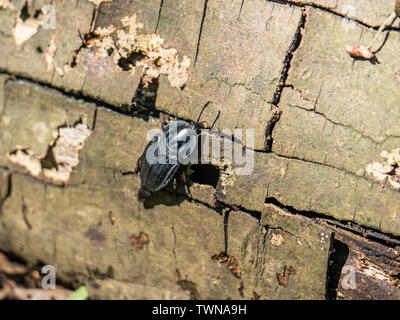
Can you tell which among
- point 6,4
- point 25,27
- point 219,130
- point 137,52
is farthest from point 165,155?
point 6,4

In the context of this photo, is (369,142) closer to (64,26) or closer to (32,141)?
(64,26)

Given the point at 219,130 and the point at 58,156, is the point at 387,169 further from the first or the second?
the point at 58,156

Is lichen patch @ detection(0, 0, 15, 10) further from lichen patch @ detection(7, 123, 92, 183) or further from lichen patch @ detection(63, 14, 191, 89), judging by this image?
lichen patch @ detection(7, 123, 92, 183)

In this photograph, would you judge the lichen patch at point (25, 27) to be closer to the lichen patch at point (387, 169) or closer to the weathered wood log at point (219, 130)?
the weathered wood log at point (219, 130)

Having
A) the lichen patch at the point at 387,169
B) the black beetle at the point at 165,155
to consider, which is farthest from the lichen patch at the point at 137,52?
the lichen patch at the point at 387,169

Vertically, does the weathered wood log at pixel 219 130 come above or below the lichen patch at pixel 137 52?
below

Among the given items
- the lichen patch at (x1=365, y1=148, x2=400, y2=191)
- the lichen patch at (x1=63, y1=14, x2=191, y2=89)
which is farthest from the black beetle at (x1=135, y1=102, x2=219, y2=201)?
the lichen patch at (x1=365, y1=148, x2=400, y2=191)
